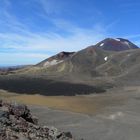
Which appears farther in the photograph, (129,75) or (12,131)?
(129,75)

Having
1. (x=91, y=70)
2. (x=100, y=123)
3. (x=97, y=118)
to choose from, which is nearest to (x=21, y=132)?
(x=100, y=123)

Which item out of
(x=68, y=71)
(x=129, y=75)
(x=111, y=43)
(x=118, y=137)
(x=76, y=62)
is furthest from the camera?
(x=111, y=43)

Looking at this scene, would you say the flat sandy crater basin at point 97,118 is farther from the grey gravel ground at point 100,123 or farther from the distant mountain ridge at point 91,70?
the distant mountain ridge at point 91,70

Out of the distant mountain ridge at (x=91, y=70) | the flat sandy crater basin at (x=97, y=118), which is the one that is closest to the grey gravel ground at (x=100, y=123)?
the flat sandy crater basin at (x=97, y=118)

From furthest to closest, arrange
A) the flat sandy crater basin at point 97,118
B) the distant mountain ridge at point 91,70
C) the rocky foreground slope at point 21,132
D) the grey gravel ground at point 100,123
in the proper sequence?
the distant mountain ridge at point 91,70 → the flat sandy crater basin at point 97,118 → the grey gravel ground at point 100,123 → the rocky foreground slope at point 21,132

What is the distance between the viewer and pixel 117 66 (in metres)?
92.1

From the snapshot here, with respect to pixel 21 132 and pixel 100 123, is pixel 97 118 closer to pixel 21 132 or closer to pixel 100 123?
pixel 100 123

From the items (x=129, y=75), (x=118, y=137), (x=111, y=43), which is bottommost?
(x=118, y=137)

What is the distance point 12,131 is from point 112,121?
605 inches

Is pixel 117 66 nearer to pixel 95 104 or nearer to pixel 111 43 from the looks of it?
pixel 95 104

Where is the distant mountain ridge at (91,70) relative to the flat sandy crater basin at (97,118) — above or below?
above

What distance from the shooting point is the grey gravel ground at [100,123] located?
23.9 metres

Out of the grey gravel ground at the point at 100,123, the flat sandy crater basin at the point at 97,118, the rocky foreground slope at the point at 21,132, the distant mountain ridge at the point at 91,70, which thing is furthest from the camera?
the distant mountain ridge at the point at 91,70

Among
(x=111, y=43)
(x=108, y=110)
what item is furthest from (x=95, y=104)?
(x=111, y=43)
